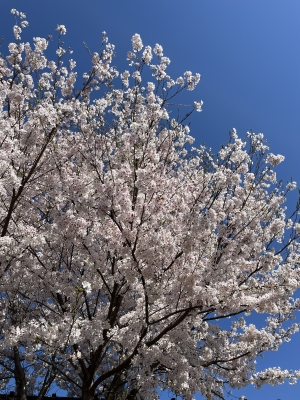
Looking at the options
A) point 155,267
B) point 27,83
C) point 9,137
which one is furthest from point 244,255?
point 27,83

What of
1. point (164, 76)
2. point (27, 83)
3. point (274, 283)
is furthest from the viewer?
point (27, 83)

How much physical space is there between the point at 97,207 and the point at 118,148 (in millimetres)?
2269

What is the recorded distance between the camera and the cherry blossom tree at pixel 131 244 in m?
7.73

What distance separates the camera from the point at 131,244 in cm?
788

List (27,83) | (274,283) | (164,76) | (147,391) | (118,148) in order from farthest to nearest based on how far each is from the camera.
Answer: (27,83), (164,76), (118,148), (147,391), (274,283)

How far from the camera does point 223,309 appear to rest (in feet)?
25.1

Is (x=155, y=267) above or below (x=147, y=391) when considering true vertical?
above

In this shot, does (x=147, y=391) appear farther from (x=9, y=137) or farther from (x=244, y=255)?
(x=9, y=137)

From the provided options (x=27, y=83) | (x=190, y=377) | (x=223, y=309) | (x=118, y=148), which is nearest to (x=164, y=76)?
(x=118, y=148)

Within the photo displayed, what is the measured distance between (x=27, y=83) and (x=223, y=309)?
27.4 feet

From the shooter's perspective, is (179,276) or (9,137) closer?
(179,276)

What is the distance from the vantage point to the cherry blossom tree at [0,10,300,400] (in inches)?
304

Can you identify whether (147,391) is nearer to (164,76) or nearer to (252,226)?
(252,226)

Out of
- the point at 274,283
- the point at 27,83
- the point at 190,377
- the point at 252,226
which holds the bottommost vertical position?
the point at 190,377
